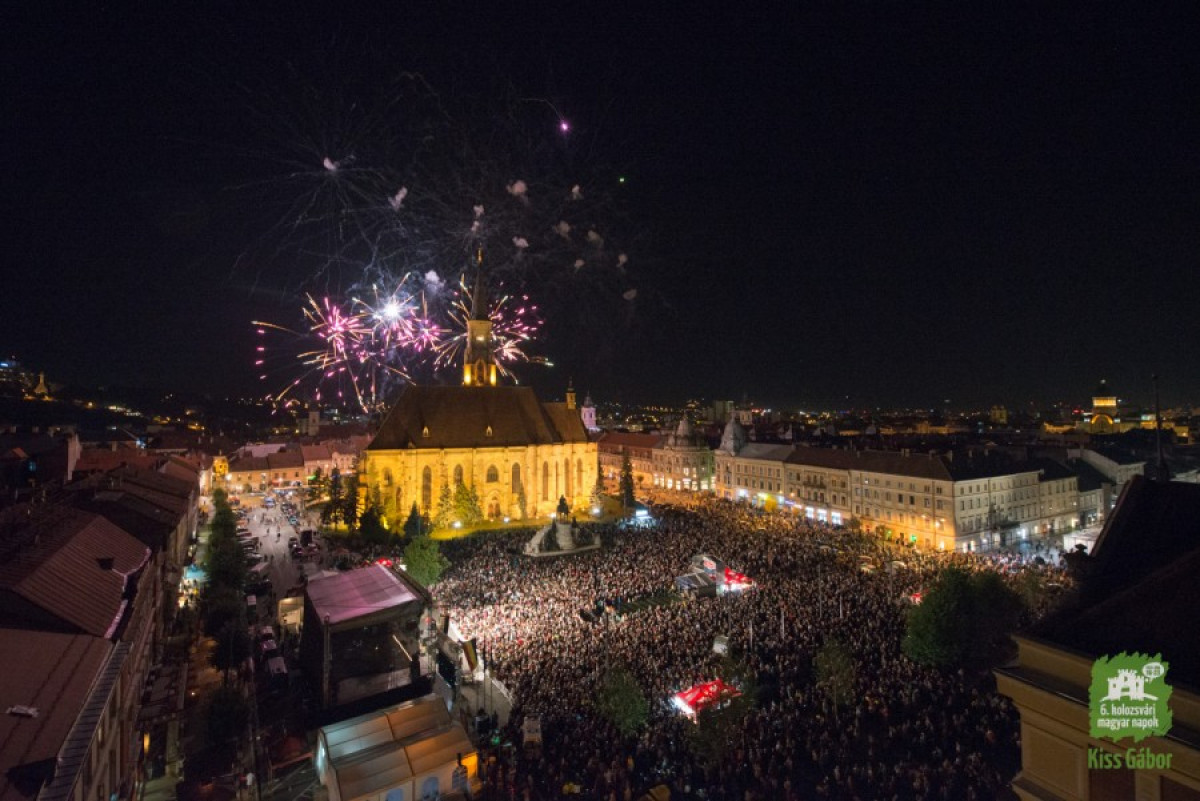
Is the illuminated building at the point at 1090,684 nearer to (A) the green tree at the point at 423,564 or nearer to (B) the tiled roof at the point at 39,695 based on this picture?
(B) the tiled roof at the point at 39,695

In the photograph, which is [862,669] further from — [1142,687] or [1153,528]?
[1142,687]

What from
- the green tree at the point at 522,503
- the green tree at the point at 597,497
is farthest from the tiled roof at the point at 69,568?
the green tree at the point at 597,497

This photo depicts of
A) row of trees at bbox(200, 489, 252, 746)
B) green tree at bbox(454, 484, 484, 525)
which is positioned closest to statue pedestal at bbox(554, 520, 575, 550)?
green tree at bbox(454, 484, 484, 525)

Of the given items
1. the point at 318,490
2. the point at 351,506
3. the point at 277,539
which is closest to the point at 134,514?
the point at 351,506

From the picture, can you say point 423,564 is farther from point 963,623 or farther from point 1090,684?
point 1090,684

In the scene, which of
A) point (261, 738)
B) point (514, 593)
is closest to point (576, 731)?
point (261, 738)

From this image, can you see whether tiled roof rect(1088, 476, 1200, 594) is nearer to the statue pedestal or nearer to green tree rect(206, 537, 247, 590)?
green tree rect(206, 537, 247, 590)
